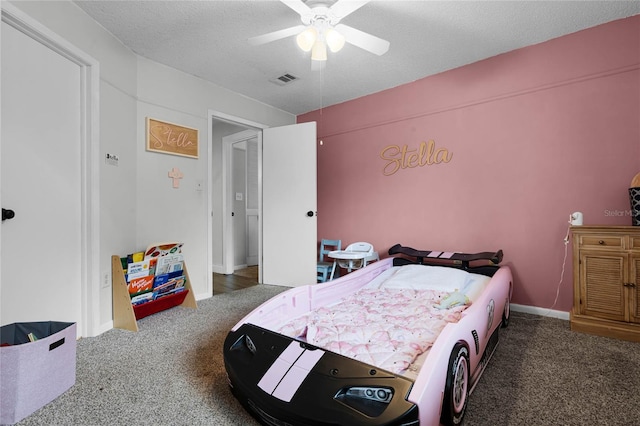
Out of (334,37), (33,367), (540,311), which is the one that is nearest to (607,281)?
(540,311)

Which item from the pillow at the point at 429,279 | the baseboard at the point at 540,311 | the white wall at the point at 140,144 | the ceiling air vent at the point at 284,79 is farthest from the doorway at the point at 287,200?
the baseboard at the point at 540,311

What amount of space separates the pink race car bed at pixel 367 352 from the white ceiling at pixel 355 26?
73.6 inches

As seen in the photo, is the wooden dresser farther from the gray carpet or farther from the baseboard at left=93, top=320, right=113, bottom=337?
the baseboard at left=93, top=320, right=113, bottom=337

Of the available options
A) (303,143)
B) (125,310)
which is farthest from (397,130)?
(125,310)

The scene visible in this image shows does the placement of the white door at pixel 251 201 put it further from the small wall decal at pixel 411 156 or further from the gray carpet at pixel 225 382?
the gray carpet at pixel 225 382

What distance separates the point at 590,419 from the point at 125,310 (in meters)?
2.76

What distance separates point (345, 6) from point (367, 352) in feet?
5.86

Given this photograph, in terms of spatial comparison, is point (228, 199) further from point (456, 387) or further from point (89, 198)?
point (456, 387)

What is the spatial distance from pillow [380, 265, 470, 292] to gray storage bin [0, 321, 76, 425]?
1998 millimetres

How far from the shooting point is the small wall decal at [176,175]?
2811mm

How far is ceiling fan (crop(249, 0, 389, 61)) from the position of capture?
5.61 feet

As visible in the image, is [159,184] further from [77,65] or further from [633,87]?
[633,87]

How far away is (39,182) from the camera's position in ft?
5.97

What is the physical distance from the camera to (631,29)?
2.14 meters
